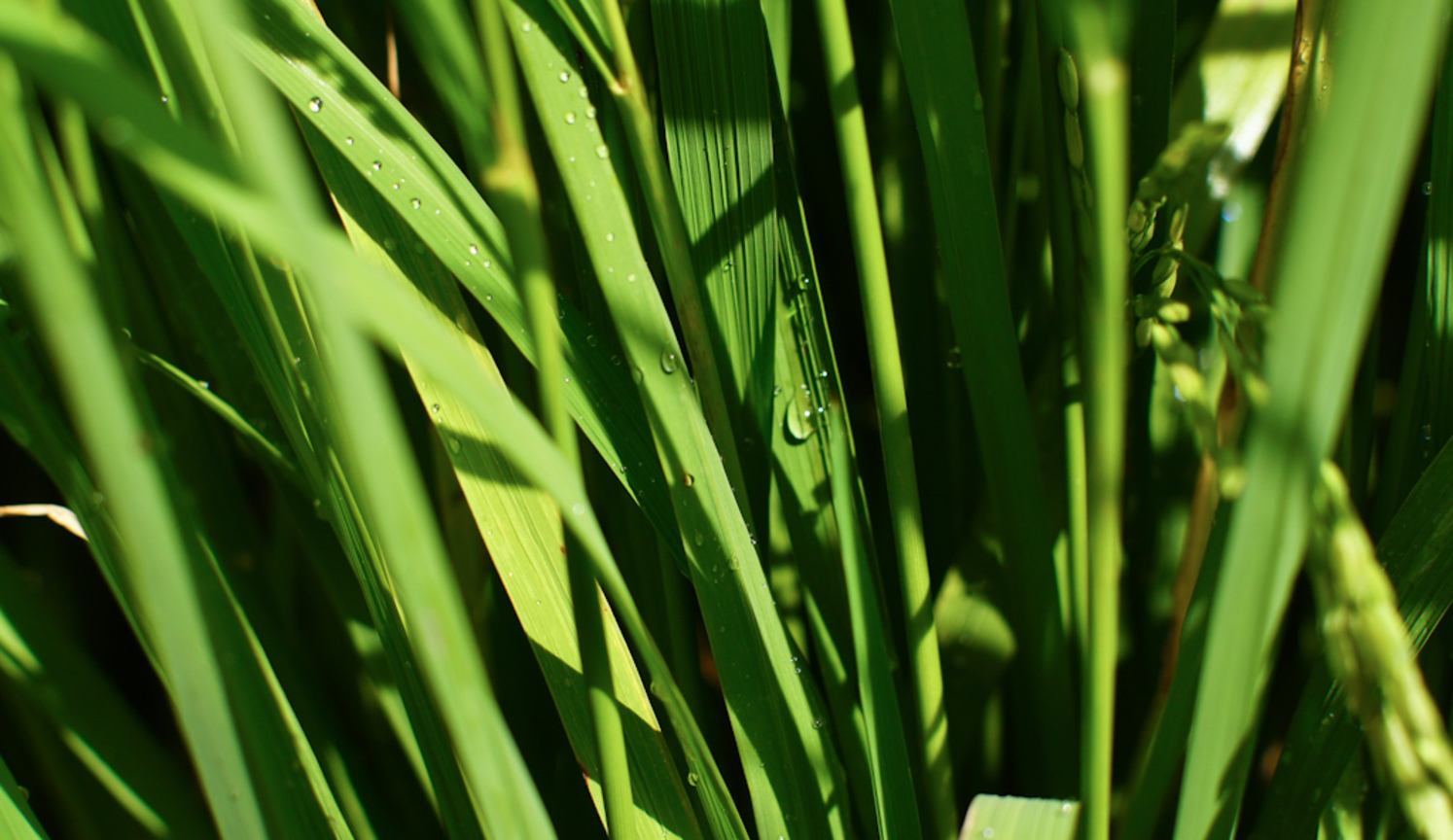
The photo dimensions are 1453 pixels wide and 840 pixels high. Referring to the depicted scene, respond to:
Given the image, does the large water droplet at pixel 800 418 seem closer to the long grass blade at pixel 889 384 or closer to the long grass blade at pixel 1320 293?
the long grass blade at pixel 889 384

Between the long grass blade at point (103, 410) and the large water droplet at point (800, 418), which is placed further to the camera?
the large water droplet at point (800, 418)

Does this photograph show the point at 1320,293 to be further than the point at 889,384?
No

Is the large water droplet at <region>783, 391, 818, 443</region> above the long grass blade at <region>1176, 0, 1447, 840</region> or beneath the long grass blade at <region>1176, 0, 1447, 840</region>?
beneath

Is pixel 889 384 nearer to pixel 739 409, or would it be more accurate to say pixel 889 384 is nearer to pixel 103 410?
pixel 739 409

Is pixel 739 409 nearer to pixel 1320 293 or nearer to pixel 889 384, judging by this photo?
pixel 889 384

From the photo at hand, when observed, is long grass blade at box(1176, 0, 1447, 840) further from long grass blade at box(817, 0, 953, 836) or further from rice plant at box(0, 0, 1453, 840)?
long grass blade at box(817, 0, 953, 836)

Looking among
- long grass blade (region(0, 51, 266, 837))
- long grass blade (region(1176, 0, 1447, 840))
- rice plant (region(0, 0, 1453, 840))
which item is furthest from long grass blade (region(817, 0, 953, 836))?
long grass blade (region(0, 51, 266, 837))

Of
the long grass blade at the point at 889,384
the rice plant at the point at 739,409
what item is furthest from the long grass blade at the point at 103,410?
the long grass blade at the point at 889,384

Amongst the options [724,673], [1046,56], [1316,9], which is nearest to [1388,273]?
[1316,9]

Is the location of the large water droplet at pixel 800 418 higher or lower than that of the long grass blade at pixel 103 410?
lower

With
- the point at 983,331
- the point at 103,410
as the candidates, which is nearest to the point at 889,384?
the point at 983,331
